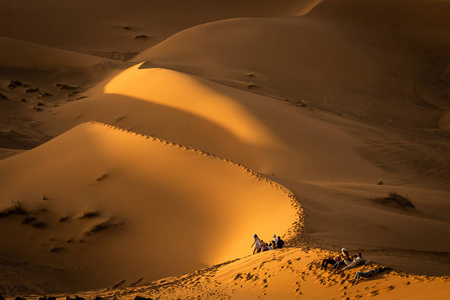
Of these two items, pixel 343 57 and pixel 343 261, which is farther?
pixel 343 57

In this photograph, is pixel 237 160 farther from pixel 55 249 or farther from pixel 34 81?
pixel 34 81

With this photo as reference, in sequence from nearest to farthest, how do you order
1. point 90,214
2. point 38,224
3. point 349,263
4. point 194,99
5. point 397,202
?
point 349,263, point 38,224, point 90,214, point 397,202, point 194,99

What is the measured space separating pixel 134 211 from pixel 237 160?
5.26 meters

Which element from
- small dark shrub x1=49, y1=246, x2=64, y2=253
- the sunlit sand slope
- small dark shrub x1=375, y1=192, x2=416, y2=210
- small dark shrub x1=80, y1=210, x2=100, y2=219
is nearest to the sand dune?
small dark shrub x1=375, y1=192, x2=416, y2=210

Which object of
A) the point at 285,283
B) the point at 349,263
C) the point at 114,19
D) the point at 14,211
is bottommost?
the point at 285,283

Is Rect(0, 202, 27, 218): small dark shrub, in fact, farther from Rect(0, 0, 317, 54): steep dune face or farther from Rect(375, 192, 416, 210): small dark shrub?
Rect(0, 0, 317, 54): steep dune face

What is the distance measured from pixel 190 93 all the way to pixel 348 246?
38.1 ft

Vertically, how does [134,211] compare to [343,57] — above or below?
below

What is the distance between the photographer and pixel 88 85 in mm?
25281

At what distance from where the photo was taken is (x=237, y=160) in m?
15.6

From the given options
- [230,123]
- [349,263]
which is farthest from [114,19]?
[349,263]

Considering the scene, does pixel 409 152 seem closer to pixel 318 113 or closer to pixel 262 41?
pixel 318 113

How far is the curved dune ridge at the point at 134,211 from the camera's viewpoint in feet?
32.0

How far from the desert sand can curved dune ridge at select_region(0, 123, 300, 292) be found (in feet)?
0.13
